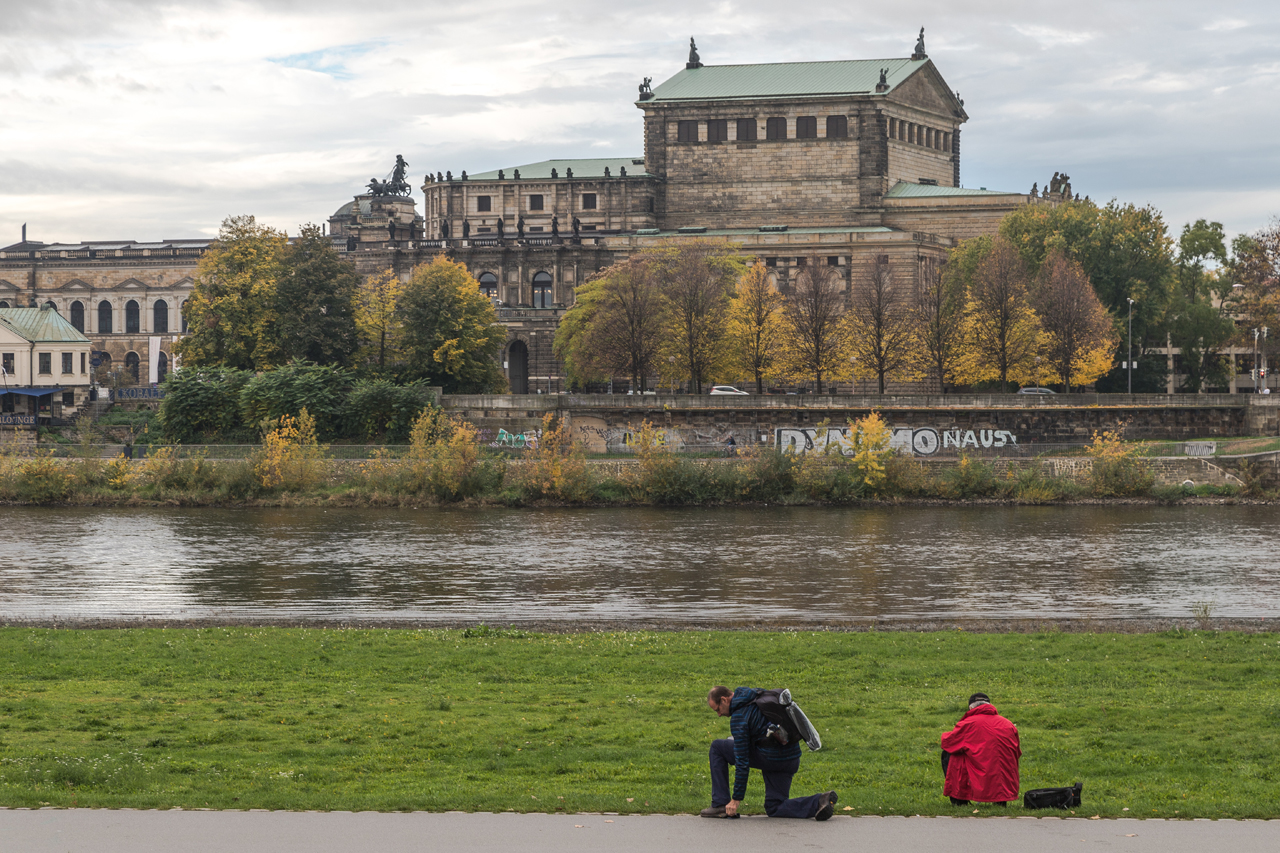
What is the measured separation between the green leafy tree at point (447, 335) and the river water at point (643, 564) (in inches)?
858

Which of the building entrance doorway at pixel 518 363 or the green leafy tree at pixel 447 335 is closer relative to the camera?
the green leafy tree at pixel 447 335

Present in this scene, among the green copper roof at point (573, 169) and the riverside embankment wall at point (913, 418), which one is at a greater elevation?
the green copper roof at point (573, 169)

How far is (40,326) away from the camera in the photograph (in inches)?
3861

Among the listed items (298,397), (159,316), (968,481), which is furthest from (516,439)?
(159,316)

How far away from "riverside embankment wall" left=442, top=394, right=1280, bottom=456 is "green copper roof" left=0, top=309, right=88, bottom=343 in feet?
108

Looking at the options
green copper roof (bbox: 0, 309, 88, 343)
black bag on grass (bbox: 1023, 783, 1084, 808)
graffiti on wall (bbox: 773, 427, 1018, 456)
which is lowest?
black bag on grass (bbox: 1023, 783, 1084, 808)

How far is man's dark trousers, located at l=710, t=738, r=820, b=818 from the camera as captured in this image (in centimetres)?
1400

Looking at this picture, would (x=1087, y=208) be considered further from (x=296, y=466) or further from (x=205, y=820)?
(x=205, y=820)

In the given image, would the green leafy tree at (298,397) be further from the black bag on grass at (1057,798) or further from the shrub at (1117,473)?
the black bag on grass at (1057,798)

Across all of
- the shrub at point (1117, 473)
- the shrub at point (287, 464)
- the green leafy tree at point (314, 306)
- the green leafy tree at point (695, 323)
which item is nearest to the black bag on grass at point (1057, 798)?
the shrub at point (1117, 473)

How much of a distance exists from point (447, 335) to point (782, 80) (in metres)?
48.4

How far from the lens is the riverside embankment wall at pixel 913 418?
78188mm

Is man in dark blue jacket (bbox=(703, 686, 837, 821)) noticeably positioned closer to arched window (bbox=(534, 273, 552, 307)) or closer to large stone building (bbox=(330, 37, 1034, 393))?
large stone building (bbox=(330, 37, 1034, 393))

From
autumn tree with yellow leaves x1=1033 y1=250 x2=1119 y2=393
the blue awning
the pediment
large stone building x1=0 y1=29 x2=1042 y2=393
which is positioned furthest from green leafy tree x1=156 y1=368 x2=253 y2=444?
the pediment
